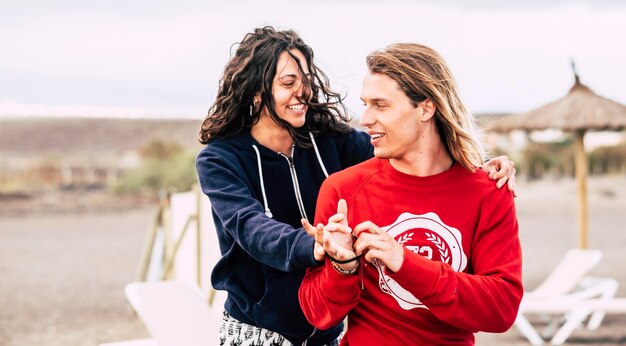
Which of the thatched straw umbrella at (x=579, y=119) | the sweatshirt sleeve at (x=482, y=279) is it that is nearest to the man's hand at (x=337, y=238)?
the sweatshirt sleeve at (x=482, y=279)

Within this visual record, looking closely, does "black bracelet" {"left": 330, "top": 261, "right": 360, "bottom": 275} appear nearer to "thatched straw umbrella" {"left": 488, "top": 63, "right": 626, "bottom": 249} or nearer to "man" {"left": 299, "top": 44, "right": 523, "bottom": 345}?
"man" {"left": 299, "top": 44, "right": 523, "bottom": 345}

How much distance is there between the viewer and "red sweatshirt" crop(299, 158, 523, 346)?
5.79 ft

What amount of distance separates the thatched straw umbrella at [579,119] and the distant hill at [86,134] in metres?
28.6

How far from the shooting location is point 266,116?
2352 mm

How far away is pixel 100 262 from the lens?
1293cm

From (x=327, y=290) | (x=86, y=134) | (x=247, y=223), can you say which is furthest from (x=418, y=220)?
(x=86, y=134)

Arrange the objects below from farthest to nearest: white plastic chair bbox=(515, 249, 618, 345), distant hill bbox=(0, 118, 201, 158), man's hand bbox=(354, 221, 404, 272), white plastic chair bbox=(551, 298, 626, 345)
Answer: distant hill bbox=(0, 118, 201, 158) < white plastic chair bbox=(515, 249, 618, 345) < white plastic chair bbox=(551, 298, 626, 345) < man's hand bbox=(354, 221, 404, 272)

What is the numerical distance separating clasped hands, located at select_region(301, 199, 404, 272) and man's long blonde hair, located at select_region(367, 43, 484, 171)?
0.34 metres

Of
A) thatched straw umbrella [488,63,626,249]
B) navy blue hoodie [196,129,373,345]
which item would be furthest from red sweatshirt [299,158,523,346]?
thatched straw umbrella [488,63,626,249]

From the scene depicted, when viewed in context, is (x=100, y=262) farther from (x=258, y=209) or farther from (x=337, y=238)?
(x=337, y=238)

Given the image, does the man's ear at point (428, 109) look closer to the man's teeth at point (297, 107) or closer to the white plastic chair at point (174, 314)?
the man's teeth at point (297, 107)

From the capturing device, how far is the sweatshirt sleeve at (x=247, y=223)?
6.25 feet

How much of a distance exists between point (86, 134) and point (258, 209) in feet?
134

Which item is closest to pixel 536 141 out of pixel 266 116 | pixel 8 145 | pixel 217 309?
pixel 8 145
